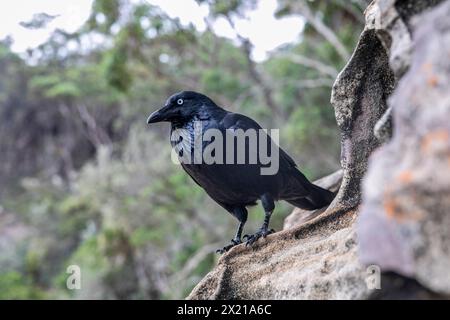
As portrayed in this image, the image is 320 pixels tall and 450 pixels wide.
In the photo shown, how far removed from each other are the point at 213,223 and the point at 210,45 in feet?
14.2

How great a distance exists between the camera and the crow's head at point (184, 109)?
13.8 ft

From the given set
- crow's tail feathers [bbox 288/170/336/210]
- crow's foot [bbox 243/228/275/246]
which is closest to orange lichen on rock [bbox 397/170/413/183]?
crow's foot [bbox 243/228/275/246]

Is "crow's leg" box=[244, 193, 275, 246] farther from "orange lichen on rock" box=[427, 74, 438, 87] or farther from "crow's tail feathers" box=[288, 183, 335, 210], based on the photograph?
"orange lichen on rock" box=[427, 74, 438, 87]

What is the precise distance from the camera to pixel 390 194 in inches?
75.0

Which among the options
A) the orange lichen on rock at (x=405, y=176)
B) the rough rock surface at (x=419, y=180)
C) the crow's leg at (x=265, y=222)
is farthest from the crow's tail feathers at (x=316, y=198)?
the orange lichen on rock at (x=405, y=176)

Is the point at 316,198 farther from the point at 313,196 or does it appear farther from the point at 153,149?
the point at 153,149

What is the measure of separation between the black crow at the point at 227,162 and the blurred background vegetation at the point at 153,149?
4.28 metres

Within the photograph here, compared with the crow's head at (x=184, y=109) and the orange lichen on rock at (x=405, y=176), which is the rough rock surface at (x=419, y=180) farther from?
the crow's head at (x=184, y=109)

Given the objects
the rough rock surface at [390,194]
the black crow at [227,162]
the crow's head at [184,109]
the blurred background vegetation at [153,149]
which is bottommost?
the rough rock surface at [390,194]

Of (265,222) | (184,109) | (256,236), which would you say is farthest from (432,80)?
(184,109)

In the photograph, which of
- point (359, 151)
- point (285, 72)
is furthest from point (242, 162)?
point (285, 72)

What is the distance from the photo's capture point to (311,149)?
12.1 m

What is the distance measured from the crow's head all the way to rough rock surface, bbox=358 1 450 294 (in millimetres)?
2363
